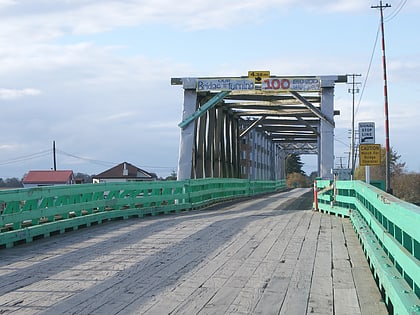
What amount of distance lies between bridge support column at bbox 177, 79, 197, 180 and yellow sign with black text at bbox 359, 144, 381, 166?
276 inches

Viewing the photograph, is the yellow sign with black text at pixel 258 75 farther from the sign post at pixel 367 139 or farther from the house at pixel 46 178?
the house at pixel 46 178

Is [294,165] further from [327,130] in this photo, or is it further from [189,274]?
[189,274]

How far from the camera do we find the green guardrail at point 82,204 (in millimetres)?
10047

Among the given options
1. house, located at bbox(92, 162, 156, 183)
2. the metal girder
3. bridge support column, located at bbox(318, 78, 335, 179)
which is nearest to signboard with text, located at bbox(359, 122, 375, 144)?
bridge support column, located at bbox(318, 78, 335, 179)

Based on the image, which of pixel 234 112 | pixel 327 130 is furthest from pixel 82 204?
pixel 234 112

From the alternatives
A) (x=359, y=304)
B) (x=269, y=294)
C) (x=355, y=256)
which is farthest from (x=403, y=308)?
(x=355, y=256)

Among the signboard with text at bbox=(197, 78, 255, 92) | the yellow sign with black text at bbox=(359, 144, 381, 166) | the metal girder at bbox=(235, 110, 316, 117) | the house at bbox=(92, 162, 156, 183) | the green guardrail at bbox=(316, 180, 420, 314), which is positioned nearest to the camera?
the green guardrail at bbox=(316, 180, 420, 314)

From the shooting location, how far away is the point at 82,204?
41.8 feet

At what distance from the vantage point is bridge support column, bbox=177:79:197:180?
22.4 m

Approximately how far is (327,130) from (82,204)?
12.5 meters

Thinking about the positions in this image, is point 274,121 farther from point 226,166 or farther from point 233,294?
point 233,294

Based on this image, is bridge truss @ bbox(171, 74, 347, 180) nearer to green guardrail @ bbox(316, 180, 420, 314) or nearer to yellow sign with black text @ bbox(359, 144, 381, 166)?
yellow sign with black text @ bbox(359, 144, 381, 166)

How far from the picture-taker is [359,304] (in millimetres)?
5719

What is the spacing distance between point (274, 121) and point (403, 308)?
1421 inches
